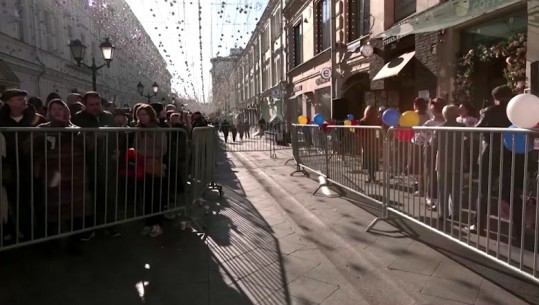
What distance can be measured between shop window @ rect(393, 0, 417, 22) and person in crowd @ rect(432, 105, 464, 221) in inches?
313

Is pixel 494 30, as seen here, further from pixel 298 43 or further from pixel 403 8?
pixel 298 43

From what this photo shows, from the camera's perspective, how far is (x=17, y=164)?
11.1 ft

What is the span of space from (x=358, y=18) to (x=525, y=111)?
1229cm

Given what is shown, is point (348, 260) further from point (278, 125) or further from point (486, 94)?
point (278, 125)

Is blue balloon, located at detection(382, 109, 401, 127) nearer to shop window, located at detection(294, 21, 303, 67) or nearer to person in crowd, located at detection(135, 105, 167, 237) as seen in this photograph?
person in crowd, located at detection(135, 105, 167, 237)

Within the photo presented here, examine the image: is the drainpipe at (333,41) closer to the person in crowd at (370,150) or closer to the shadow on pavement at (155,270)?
the person in crowd at (370,150)

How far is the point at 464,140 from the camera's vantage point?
3.62m

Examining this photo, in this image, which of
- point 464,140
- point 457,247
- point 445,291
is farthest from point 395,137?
point 445,291

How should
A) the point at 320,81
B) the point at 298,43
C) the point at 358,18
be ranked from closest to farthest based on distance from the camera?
the point at 358,18
the point at 320,81
the point at 298,43

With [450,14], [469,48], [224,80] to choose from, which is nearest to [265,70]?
[224,80]

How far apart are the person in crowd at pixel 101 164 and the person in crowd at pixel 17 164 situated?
556 millimetres

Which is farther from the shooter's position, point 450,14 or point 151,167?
point 450,14

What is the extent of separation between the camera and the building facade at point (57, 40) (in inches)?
669

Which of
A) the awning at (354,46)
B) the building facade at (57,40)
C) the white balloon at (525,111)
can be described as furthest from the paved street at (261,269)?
the building facade at (57,40)
